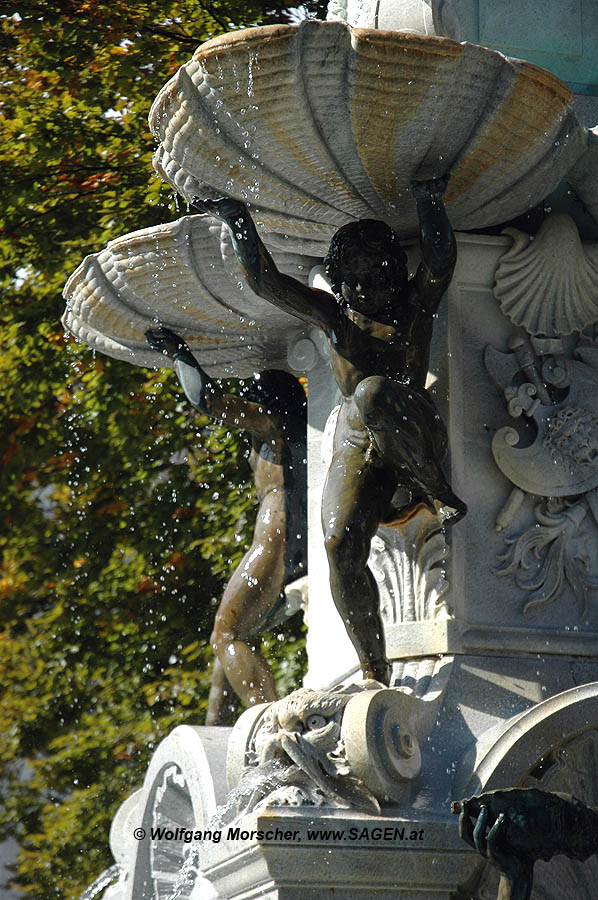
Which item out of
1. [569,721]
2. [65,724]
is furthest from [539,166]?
[65,724]

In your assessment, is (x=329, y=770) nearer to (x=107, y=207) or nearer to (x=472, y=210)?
(x=472, y=210)

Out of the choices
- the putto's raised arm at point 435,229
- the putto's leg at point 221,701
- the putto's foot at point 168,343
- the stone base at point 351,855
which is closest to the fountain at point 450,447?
the stone base at point 351,855

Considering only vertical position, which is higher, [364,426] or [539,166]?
[539,166]

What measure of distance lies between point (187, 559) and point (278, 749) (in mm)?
6363

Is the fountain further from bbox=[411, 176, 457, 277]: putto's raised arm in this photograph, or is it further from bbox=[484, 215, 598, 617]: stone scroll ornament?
bbox=[411, 176, 457, 277]: putto's raised arm

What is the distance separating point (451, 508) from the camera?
4781 mm

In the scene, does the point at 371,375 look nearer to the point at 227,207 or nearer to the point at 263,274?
the point at 263,274

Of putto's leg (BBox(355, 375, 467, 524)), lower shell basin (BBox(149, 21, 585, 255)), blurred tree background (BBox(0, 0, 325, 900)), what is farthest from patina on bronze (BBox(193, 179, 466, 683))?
blurred tree background (BBox(0, 0, 325, 900))

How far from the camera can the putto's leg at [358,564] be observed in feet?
15.6

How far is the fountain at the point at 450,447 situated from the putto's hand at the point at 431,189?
9 cm

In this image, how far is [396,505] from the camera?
494 cm

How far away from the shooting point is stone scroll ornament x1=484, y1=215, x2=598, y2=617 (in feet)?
16.4

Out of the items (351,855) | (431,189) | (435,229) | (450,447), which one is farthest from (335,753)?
(431,189)

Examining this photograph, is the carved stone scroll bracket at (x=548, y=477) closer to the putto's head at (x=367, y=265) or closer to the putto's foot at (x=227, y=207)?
the putto's head at (x=367, y=265)
